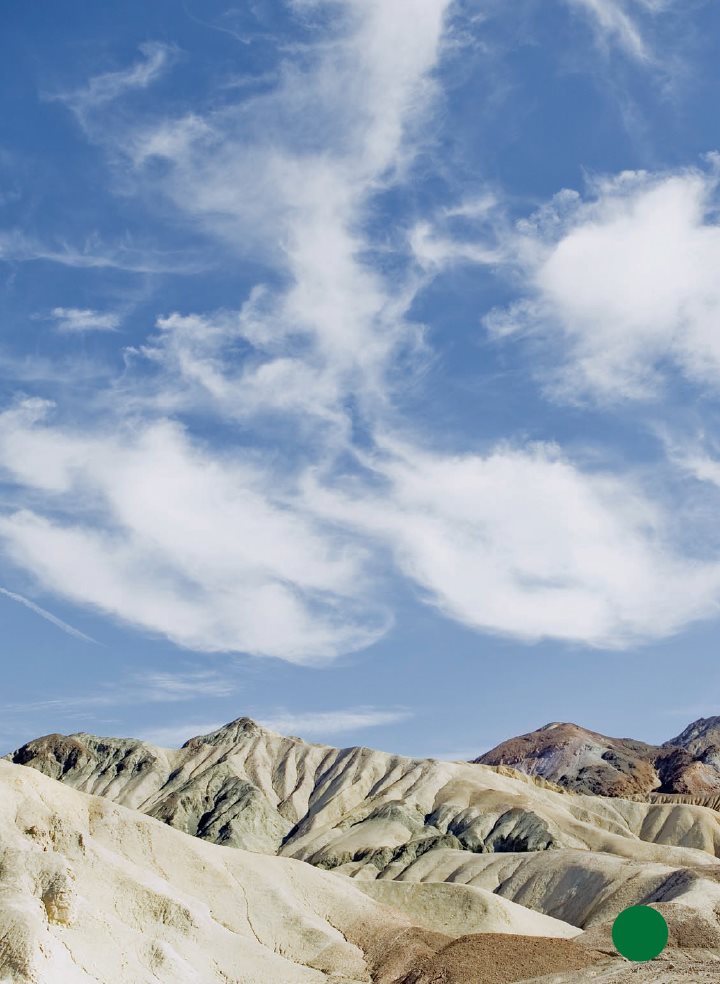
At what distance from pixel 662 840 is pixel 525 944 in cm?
9429

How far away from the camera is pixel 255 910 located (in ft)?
216

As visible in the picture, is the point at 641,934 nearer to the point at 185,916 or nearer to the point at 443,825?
the point at 185,916

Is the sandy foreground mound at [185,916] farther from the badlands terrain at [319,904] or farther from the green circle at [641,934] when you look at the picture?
the green circle at [641,934]

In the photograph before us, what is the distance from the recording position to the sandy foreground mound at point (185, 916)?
155ft

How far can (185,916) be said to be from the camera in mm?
56344

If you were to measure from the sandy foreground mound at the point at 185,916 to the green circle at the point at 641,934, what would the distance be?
70.4 ft

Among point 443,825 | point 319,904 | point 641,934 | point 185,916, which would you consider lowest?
point 185,916

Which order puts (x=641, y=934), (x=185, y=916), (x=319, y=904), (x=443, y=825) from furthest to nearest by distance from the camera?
(x=443, y=825)
(x=319, y=904)
(x=185, y=916)
(x=641, y=934)

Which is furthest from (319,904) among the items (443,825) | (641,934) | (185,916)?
(443,825)

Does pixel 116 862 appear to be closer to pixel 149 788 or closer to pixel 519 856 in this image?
pixel 519 856

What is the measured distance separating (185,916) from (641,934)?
30.6 meters

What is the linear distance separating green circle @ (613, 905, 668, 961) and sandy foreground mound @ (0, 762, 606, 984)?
70.4 ft

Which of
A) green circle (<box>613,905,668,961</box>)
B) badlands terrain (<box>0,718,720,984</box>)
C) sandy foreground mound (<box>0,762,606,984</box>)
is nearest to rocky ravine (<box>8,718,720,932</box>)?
badlands terrain (<box>0,718,720,984</box>)

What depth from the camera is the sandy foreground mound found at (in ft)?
155
